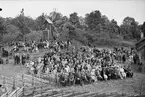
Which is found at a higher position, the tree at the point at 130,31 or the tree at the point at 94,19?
the tree at the point at 94,19

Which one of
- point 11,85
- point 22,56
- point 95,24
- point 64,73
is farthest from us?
point 95,24

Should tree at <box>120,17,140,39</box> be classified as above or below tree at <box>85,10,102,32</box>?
below

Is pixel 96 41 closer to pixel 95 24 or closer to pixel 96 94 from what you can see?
pixel 95 24

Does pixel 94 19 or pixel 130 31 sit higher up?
pixel 94 19

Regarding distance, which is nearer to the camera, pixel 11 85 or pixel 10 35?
pixel 11 85

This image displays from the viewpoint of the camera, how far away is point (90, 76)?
2130cm

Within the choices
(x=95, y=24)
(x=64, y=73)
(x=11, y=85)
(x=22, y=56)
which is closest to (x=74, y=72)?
(x=64, y=73)

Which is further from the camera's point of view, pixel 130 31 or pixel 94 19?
pixel 130 31

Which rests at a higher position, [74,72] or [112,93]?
[74,72]

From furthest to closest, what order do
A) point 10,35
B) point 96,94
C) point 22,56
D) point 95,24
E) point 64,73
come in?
1. point 95,24
2. point 10,35
3. point 22,56
4. point 64,73
5. point 96,94

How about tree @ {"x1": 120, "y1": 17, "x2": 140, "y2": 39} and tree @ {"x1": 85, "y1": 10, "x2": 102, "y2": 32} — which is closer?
tree @ {"x1": 85, "y1": 10, "x2": 102, "y2": 32}

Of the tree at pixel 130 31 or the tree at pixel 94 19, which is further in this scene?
the tree at pixel 130 31

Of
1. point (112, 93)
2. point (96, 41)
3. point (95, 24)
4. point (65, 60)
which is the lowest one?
point (112, 93)

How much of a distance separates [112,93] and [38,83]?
21.6ft
